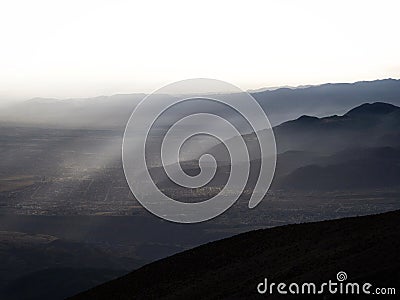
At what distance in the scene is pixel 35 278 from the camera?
4919 inches

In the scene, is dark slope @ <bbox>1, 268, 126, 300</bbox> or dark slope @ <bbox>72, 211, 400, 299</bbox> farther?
dark slope @ <bbox>1, 268, 126, 300</bbox>

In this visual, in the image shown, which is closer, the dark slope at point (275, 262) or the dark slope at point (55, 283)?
the dark slope at point (275, 262)

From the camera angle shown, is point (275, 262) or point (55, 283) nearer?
point (275, 262)

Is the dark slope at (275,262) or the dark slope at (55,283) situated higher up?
the dark slope at (275,262)

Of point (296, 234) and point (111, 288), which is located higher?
point (296, 234)

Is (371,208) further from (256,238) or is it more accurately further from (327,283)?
(327,283)

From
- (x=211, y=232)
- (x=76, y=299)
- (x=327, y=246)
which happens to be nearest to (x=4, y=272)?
(x=211, y=232)

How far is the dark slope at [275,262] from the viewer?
2719cm

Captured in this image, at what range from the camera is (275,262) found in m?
33.1

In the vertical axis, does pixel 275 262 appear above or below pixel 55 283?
above

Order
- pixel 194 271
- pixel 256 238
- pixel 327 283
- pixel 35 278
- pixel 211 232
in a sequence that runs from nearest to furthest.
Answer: pixel 327 283 < pixel 194 271 < pixel 256 238 < pixel 35 278 < pixel 211 232

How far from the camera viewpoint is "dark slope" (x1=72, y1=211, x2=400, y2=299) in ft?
89.2

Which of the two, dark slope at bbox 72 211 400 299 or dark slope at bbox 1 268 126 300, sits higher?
dark slope at bbox 72 211 400 299

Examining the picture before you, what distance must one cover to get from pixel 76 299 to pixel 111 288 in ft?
8.72
